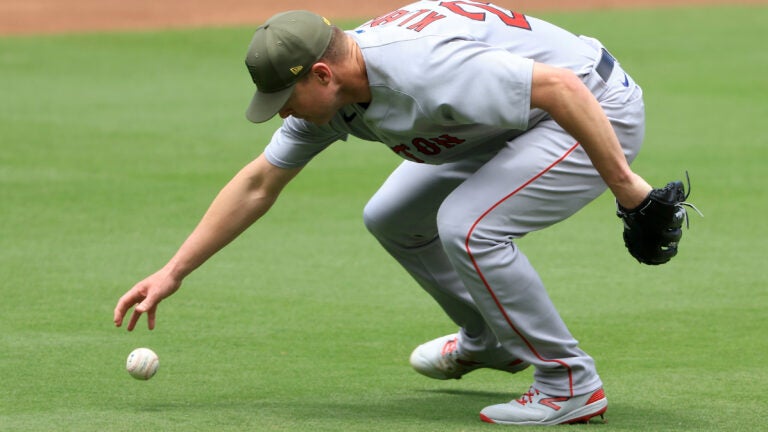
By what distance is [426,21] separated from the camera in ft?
16.3

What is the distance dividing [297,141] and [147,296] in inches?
32.3

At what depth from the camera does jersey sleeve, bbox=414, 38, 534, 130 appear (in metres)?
4.69

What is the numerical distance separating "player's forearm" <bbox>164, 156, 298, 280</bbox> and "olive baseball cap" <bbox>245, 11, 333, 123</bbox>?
70cm

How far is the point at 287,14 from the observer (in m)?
4.92

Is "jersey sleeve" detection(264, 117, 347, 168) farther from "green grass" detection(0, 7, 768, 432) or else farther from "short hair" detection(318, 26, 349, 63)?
"green grass" detection(0, 7, 768, 432)

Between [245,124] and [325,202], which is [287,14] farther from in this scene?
[245,124]

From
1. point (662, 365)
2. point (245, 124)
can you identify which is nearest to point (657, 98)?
point (245, 124)

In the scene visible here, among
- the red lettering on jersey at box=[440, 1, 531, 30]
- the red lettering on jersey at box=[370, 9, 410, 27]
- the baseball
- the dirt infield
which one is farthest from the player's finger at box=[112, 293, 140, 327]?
the dirt infield

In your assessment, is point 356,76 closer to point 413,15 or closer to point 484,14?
point 413,15

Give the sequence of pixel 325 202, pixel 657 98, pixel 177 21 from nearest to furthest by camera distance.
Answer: pixel 325 202 < pixel 657 98 < pixel 177 21

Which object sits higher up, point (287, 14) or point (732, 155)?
point (287, 14)

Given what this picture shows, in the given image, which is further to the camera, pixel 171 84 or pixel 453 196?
pixel 171 84

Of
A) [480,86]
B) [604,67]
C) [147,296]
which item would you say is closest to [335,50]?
[480,86]

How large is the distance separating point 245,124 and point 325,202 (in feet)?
12.4
